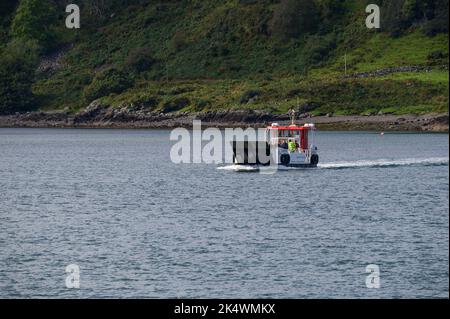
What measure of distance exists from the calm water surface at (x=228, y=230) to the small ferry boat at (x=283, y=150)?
1.51 meters

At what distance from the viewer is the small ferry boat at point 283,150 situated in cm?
10781

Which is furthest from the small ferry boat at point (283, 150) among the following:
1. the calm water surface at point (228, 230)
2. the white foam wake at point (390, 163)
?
the white foam wake at point (390, 163)

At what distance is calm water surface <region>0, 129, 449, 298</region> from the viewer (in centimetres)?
5319

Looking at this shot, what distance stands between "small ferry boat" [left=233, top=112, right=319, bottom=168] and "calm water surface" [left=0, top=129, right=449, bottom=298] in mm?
1507

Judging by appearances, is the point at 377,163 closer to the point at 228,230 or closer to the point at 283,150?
the point at 283,150

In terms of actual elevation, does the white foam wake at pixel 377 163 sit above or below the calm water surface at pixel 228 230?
above

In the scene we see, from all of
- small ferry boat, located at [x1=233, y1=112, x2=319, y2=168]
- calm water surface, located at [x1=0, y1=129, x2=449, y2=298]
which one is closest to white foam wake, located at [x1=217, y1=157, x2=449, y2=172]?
calm water surface, located at [x1=0, y1=129, x2=449, y2=298]

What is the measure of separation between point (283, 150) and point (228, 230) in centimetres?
3980

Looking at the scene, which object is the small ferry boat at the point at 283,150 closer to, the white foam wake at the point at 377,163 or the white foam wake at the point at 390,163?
the white foam wake at the point at 377,163

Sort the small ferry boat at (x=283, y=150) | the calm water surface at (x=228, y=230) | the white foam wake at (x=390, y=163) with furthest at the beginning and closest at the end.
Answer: the white foam wake at (x=390, y=163) < the small ferry boat at (x=283, y=150) < the calm water surface at (x=228, y=230)

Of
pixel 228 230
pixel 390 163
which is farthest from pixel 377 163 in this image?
pixel 228 230
